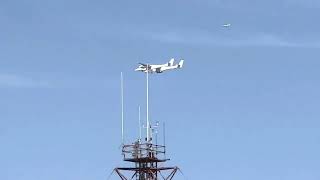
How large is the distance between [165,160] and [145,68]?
1603cm

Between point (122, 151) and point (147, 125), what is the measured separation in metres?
5.72

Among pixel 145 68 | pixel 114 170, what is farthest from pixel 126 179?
pixel 145 68

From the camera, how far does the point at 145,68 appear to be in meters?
156

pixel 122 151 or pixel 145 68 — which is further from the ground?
pixel 145 68

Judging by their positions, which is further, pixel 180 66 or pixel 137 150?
pixel 180 66

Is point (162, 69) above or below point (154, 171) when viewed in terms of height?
above

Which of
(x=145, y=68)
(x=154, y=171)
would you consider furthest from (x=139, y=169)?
(x=145, y=68)

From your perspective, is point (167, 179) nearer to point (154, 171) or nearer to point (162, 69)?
point (154, 171)

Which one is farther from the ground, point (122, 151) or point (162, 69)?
point (162, 69)

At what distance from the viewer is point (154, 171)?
151500 millimetres

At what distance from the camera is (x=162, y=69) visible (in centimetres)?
15888

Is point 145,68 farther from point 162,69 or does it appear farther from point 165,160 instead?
point 165,160

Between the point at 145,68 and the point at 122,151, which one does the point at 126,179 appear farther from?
the point at 145,68

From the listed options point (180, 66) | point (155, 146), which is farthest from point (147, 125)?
point (180, 66)
